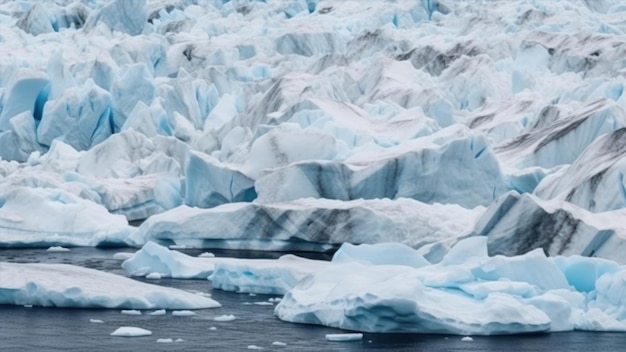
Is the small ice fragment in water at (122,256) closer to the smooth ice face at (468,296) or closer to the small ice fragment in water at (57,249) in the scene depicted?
the small ice fragment in water at (57,249)

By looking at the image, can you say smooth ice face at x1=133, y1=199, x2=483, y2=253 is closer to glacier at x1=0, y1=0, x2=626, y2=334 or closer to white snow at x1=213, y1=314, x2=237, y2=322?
glacier at x1=0, y1=0, x2=626, y2=334

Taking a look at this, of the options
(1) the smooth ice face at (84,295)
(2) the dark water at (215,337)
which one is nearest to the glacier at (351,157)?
(2) the dark water at (215,337)

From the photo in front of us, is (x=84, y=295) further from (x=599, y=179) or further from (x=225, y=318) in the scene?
(x=599, y=179)

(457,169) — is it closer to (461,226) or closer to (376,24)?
(461,226)

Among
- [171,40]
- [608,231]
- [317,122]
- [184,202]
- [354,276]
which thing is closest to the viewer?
[354,276]

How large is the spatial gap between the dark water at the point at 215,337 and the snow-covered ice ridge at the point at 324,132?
8.50 ft

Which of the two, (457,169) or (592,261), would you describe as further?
(457,169)

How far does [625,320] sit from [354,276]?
1.97 meters

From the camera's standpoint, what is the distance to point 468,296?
31.8ft

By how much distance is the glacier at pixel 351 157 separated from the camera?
33.2 ft

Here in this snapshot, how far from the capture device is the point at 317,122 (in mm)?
18766

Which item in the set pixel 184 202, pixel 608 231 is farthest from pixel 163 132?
pixel 608 231

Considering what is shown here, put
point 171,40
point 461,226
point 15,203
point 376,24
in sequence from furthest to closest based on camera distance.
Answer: point 376,24
point 171,40
point 15,203
point 461,226

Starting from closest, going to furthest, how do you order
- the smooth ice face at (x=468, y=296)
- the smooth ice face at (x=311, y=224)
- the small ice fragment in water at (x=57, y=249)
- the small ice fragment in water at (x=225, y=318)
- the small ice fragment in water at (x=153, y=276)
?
1. the smooth ice face at (x=468, y=296)
2. the small ice fragment in water at (x=225, y=318)
3. the small ice fragment in water at (x=153, y=276)
4. the smooth ice face at (x=311, y=224)
5. the small ice fragment in water at (x=57, y=249)
